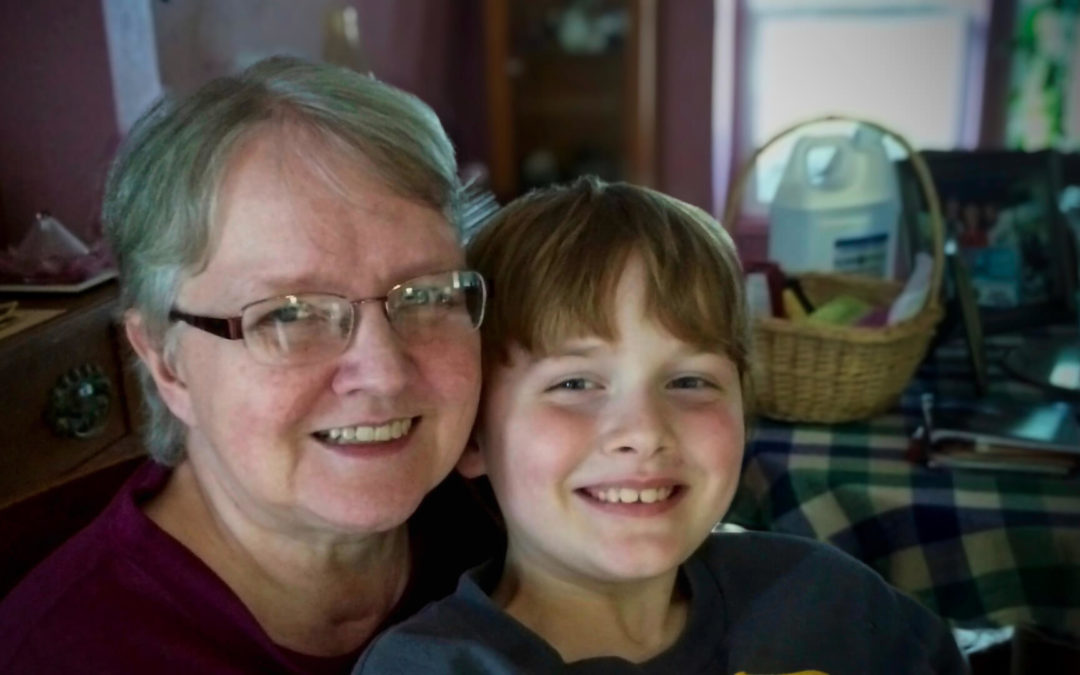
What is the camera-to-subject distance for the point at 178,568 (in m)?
0.94

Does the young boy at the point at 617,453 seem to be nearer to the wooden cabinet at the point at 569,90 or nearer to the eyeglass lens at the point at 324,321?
the eyeglass lens at the point at 324,321

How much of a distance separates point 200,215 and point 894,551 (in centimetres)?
93

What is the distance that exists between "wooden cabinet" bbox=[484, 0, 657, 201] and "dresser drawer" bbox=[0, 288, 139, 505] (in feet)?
7.44

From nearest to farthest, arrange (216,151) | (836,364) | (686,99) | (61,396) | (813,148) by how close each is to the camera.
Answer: (216,151) → (61,396) → (836,364) → (813,148) → (686,99)

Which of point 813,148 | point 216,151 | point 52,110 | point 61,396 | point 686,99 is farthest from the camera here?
point 686,99

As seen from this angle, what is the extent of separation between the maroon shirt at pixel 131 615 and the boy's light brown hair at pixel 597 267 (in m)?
0.32

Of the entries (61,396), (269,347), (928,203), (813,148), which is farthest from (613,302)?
(813,148)

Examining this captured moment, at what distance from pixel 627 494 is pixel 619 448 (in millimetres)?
43

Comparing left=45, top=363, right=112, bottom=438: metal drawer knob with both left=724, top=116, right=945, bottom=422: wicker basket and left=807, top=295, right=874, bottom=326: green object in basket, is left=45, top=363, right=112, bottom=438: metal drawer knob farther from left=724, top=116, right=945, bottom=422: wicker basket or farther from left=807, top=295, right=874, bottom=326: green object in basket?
left=807, top=295, right=874, bottom=326: green object in basket

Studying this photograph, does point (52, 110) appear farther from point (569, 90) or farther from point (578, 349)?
point (569, 90)

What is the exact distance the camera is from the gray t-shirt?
0.87 metres

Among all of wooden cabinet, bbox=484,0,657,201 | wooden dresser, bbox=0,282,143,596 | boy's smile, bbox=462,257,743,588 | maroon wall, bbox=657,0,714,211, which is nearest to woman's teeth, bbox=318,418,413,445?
boy's smile, bbox=462,257,743,588

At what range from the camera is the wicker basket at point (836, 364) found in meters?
1.53

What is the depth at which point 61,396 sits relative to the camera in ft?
4.28
